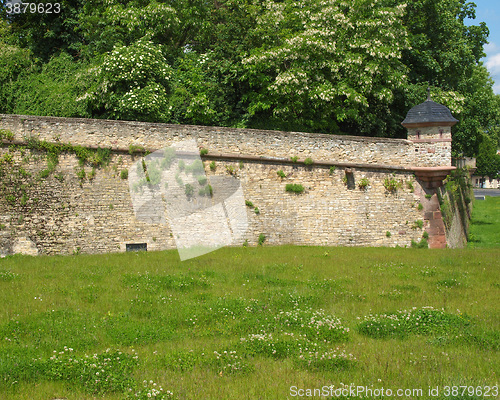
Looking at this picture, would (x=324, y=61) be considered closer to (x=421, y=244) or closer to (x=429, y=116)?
(x=429, y=116)

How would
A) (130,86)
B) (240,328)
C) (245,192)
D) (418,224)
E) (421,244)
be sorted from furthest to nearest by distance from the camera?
1. (130,86)
2. (418,224)
3. (421,244)
4. (245,192)
5. (240,328)

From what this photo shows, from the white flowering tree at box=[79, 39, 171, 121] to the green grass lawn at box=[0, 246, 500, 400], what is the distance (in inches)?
279

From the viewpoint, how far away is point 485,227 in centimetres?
2508

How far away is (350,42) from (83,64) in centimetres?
1087

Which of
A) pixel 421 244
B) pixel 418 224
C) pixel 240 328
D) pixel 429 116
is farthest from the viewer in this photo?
pixel 418 224

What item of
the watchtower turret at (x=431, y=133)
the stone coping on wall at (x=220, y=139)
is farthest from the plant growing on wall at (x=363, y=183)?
the watchtower turret at (x=431, y=133)

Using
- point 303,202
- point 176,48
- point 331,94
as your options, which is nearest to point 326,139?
point 303,202

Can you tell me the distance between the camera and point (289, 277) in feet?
35.0

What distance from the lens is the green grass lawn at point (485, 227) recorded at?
68.0ft

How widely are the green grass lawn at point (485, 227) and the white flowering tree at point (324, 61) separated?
711 cm

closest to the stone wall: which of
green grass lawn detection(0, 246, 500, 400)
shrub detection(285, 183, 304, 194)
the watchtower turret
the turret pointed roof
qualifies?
shrub detection(285, 183, 304, 194)

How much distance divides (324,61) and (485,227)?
12.4 m

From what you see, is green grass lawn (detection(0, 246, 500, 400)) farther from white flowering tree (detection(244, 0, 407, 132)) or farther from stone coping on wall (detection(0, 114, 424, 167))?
white flowering tree (detection(244, 0, 407, 132))

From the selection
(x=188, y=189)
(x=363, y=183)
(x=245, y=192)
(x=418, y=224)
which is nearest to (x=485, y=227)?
(x=418, y=224)
